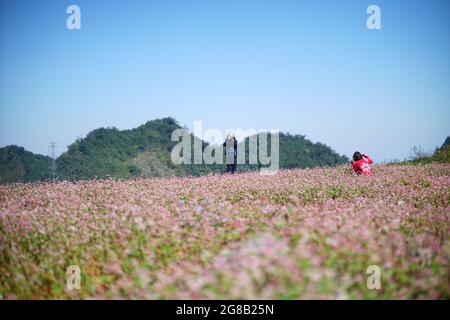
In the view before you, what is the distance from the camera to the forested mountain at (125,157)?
60.8 m

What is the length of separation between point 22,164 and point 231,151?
6483cm

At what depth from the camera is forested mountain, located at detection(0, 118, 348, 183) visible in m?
60.8

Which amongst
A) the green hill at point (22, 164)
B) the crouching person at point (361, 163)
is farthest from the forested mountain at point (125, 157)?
the crouching person at point (361, 163)

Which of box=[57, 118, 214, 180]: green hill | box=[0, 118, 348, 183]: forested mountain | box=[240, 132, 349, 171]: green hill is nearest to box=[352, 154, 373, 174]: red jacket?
box=[57, 118, 214, 180]: green hill

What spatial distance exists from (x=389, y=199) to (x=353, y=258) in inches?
150

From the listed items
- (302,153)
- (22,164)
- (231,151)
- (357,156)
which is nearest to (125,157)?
(22,164)

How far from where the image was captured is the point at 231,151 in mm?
14953

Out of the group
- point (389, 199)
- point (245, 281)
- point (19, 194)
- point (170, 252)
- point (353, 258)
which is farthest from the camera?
point (19, 194)

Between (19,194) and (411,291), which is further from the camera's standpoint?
(19,194)

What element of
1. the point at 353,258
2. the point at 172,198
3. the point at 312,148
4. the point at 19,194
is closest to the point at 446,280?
the point at 353,258

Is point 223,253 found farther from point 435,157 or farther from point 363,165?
point 435,157

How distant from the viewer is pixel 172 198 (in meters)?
7.06

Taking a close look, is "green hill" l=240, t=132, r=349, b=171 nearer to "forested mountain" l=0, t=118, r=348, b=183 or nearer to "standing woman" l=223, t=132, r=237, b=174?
"forested mountain" l=0, t=118, r=348, b=183
